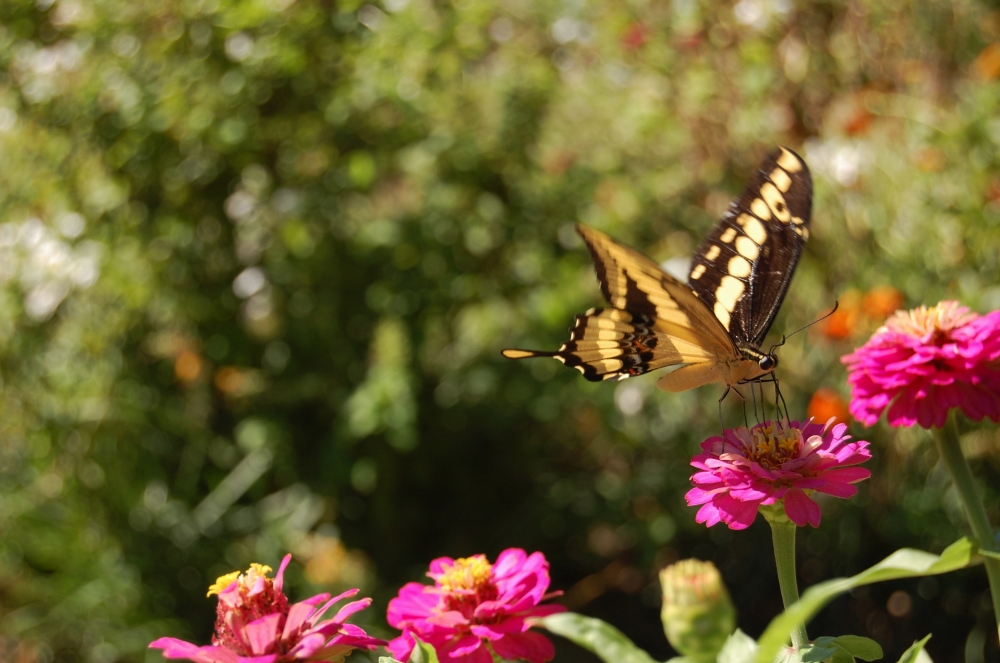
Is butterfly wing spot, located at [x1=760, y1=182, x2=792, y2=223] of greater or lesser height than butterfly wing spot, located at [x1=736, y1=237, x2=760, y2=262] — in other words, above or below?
above

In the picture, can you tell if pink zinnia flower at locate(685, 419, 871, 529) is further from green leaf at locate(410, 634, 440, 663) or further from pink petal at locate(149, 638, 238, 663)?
pink petal at locate(149, 638, 238, 663)

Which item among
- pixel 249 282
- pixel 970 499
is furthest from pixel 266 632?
pixel 249 282

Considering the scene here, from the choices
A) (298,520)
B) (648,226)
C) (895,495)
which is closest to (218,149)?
(298,520)

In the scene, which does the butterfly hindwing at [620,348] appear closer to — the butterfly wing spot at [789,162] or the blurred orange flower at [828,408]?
the butterfly wing spot at [789,162]

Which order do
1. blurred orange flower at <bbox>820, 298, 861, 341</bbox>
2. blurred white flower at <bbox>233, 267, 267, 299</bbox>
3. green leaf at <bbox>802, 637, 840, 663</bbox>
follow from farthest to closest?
1. blurred white flower at <bbox>233, 267, 267, 299</bbox>
2. blurred orange flower at <bbox>820, 298, 861, 341</bbox>
3. green leaf at <bbox>802, 637, 840, 663</bbox>

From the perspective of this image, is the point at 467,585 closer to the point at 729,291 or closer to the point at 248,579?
the point at 248,579

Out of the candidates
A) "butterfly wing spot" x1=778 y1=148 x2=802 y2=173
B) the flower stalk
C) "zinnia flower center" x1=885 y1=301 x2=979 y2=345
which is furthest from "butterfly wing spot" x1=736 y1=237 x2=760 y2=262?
the flower stalk
